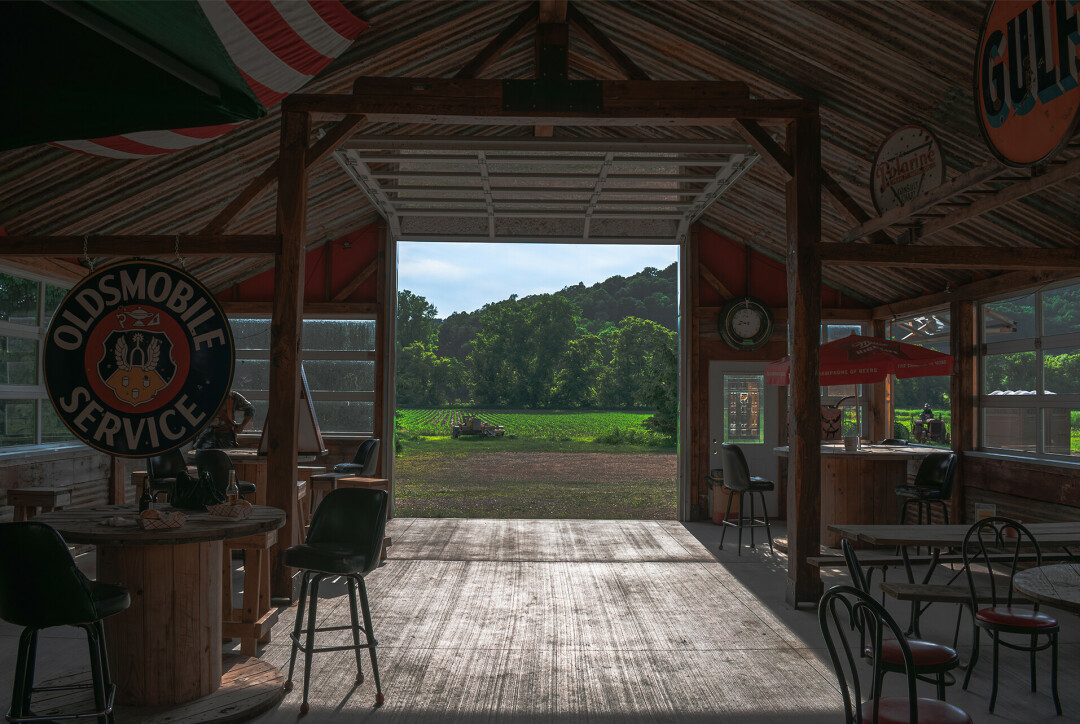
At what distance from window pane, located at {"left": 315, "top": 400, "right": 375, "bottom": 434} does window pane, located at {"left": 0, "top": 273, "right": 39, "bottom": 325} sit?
143 inches

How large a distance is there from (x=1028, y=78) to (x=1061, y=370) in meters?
5.31

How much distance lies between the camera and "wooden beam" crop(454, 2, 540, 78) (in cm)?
614

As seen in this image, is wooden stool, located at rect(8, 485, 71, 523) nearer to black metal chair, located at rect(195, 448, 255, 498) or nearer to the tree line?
black metal chair, located at rect(195, 448, 255, 498)

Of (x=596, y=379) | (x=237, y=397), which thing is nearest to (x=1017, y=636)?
(x=237, y=397)

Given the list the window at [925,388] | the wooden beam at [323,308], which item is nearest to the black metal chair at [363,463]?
the wooden beam at [323,308]

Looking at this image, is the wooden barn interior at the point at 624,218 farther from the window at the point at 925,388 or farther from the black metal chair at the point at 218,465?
the black metal chair at the point at 218,465

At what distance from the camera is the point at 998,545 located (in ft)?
17.6

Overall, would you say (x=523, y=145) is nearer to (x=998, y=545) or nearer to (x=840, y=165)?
(x=840, y=165)

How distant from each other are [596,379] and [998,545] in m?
44.3

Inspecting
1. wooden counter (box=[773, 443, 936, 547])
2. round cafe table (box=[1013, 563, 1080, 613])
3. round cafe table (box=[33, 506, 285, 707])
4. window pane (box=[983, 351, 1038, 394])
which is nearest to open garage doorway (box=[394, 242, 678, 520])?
wooden counter (box=[773, 443, 936, 547])

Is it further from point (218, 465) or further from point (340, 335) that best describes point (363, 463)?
point (340, 335)

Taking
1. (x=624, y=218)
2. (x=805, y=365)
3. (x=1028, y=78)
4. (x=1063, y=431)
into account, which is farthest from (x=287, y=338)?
(x=1063, y=431)

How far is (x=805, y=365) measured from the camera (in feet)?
19.8

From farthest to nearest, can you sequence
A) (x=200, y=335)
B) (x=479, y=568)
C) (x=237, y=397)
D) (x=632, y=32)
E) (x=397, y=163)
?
1. (x=237, y=397)
2. (x=397, y=163)
3. (x=479, y=568)
4. (x=632, y=32)
5. (x=200, y=335)
